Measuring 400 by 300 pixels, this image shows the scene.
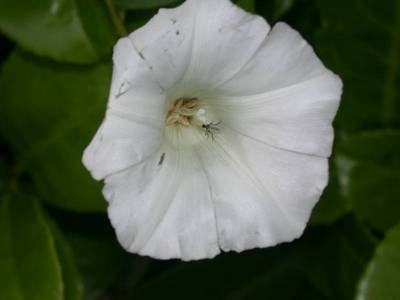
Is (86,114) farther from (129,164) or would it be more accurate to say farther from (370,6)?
A: (370,6)

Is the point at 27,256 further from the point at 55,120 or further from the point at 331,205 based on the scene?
the point at 331,205

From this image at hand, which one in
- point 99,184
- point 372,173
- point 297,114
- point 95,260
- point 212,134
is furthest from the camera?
point 95,260

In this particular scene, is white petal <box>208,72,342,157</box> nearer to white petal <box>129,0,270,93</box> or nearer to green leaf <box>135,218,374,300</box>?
white petal <box>129,0,270,93</box>

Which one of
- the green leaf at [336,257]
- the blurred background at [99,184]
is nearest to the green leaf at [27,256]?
the blurred background at [99,184]

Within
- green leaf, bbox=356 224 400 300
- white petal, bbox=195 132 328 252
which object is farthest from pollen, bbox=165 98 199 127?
green leaf, bbox=356 224 400 300

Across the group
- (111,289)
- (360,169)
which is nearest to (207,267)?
(111,289)

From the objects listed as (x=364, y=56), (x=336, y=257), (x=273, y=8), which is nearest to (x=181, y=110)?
(x=273, y=8)
